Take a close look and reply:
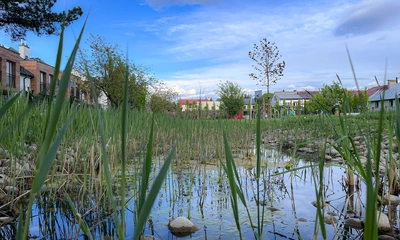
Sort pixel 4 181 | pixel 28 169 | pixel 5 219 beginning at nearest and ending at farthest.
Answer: pixel 5 219, pixel 4 181, pixel 28 169

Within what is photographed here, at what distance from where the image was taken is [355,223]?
5.90ft

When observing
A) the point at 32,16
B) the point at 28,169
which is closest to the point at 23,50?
the point at 32,16

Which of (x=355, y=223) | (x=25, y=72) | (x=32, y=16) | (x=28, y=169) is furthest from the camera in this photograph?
(x=25, y=72)

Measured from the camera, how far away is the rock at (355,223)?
179 cm

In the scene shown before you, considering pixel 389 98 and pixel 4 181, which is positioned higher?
pixel 389 98

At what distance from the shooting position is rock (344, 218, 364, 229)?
1790 millimetres

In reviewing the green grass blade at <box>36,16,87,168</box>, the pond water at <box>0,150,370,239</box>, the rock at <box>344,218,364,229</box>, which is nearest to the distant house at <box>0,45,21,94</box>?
the pond water at <box>0,150,370,239</box>

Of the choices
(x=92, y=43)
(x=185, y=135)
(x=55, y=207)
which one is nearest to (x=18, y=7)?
(x=92, y=43)

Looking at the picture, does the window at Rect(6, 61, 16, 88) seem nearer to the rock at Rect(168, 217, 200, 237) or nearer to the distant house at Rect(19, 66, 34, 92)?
the distant house at Rect(19, 66, 34, 92)

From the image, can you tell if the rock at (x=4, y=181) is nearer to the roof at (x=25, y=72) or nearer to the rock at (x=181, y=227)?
the rock at (x=181, y=227)

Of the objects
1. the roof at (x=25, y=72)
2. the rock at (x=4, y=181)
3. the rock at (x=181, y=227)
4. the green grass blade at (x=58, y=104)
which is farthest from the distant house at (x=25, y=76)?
the green grass blade at (x=58, y=104)

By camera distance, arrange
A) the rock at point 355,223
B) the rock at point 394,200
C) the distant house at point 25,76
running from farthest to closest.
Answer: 1. the distant house at point 25,76
2. the rock at point 394,200
3. the rock at point 355,223

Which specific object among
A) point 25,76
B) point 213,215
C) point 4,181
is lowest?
point 213,215

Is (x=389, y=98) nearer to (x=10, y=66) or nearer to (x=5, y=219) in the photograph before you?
(x=10, y=66)
